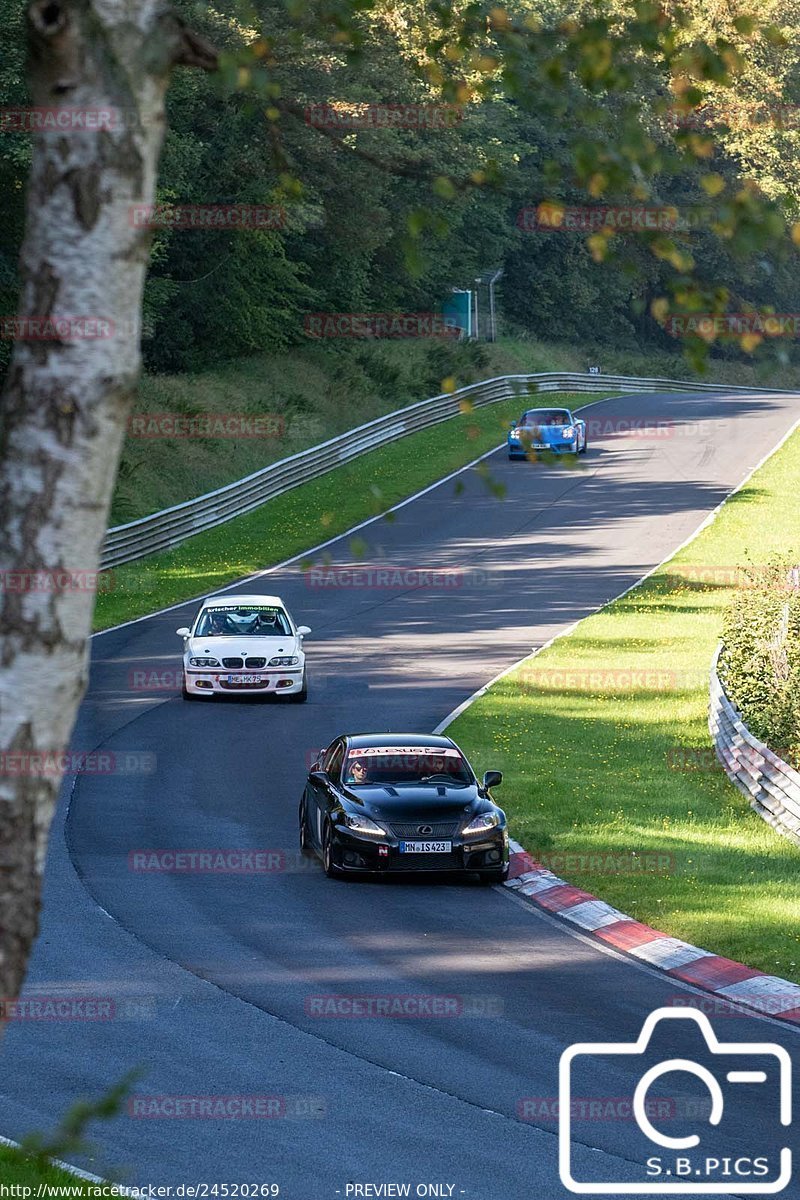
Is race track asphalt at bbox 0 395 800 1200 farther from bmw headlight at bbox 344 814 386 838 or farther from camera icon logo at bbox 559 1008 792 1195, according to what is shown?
bmw headlight at bbox 344 814 386 838

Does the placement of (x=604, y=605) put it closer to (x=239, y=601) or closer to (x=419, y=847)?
(x=239, y=601)

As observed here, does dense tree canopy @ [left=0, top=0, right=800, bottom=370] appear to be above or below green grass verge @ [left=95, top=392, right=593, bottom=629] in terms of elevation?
above

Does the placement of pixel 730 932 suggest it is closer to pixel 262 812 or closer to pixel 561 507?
pixel 262 812

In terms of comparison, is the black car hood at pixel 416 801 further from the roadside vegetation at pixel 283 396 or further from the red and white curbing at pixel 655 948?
the roadside vegetation at pixel 283 396

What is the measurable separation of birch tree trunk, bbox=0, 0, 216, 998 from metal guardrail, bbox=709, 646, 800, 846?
591 inches

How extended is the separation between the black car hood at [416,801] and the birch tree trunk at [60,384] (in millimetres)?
13050

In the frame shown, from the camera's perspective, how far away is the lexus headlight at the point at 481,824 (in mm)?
16469

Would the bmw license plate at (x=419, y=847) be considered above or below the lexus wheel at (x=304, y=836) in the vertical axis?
above

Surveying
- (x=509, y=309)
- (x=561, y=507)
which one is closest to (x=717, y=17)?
(x=509, y=309)

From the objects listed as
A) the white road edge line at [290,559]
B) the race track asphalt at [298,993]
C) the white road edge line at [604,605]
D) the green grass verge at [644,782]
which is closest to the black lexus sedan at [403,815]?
the race track asphalt at [298,993]

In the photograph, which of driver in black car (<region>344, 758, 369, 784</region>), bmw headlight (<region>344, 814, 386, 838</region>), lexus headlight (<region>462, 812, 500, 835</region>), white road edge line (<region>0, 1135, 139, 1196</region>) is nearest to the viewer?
white road edge line (<region>0, 1135, 139, 1196</region>)

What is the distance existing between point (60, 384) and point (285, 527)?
4282 cm

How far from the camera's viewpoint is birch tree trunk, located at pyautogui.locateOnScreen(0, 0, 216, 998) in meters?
3.70

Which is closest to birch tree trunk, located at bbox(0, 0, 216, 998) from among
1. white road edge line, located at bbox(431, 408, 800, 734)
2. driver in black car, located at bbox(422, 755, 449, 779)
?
driver in black car, located at bbox(422, 755, 449, 779)
